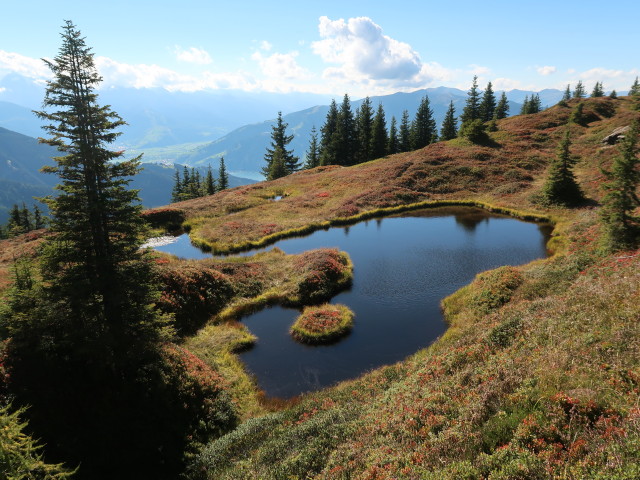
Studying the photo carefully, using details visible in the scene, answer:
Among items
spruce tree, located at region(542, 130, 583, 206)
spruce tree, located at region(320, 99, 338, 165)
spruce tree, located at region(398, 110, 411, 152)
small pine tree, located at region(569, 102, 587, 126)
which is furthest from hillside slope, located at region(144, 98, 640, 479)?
spruce tree, located at region(398, 110, 411, 152)

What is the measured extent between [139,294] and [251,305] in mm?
11294

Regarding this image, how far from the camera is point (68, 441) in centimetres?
1321

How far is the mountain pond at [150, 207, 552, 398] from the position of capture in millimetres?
20547

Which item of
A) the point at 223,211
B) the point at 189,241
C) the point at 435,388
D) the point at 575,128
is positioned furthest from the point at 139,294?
the point at 575,128

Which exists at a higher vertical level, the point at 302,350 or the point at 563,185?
the point at 563,185

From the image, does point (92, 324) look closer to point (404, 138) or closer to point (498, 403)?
point (498, 403)

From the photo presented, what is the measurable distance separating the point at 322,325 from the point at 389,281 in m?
9.20

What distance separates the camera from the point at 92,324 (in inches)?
651

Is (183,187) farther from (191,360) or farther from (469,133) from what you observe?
(191,360)

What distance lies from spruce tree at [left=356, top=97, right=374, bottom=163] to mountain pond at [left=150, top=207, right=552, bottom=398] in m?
48.7

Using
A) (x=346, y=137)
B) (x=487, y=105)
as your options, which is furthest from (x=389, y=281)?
(x=487, y=105)

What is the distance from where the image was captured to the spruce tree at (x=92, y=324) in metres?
14.0

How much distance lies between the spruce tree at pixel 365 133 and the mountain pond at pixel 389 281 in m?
48.7

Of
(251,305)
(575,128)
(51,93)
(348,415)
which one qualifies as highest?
(575,128)
